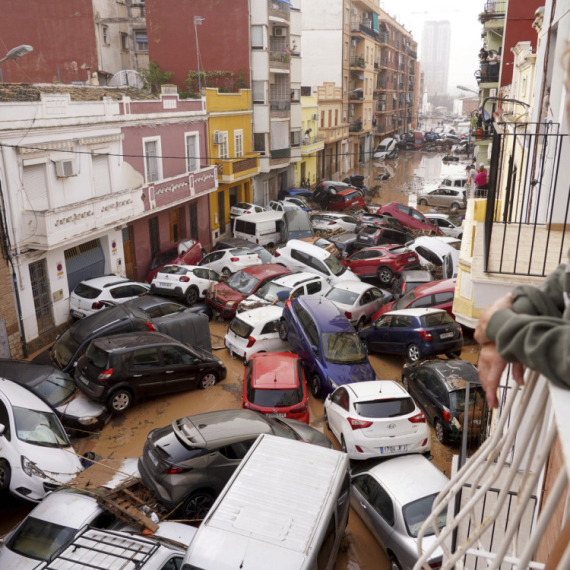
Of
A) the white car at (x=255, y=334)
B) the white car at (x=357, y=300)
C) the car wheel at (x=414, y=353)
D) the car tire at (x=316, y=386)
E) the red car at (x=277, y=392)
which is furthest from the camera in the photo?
the white car at (x=357, y=300)

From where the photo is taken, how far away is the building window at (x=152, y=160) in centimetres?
2183

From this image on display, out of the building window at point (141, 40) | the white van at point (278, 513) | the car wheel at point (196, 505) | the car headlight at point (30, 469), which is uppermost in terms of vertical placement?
the building window at point (141, 40)

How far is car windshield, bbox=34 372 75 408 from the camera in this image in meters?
10.9

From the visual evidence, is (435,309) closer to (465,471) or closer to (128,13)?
(465,471)

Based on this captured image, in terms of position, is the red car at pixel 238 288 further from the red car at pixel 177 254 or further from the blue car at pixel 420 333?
the blue car at pixel 420 333

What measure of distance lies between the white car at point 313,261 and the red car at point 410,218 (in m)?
7.81

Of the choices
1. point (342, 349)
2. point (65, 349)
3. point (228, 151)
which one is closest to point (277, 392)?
point (342, 349)

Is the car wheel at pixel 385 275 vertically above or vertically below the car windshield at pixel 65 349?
below

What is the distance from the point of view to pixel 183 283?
58.7 feet

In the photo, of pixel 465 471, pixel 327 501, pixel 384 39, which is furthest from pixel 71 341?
pixel 384 39

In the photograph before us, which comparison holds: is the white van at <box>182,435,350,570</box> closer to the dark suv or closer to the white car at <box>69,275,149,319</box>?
the dark suv

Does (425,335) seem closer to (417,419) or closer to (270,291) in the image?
(417,419)

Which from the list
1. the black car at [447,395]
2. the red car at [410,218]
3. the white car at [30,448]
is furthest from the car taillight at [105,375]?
the red car at [410,218]

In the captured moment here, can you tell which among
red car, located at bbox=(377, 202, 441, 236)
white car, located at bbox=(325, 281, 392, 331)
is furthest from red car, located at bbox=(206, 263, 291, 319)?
red car, located at bbox=(377, 202, 441, 236)
